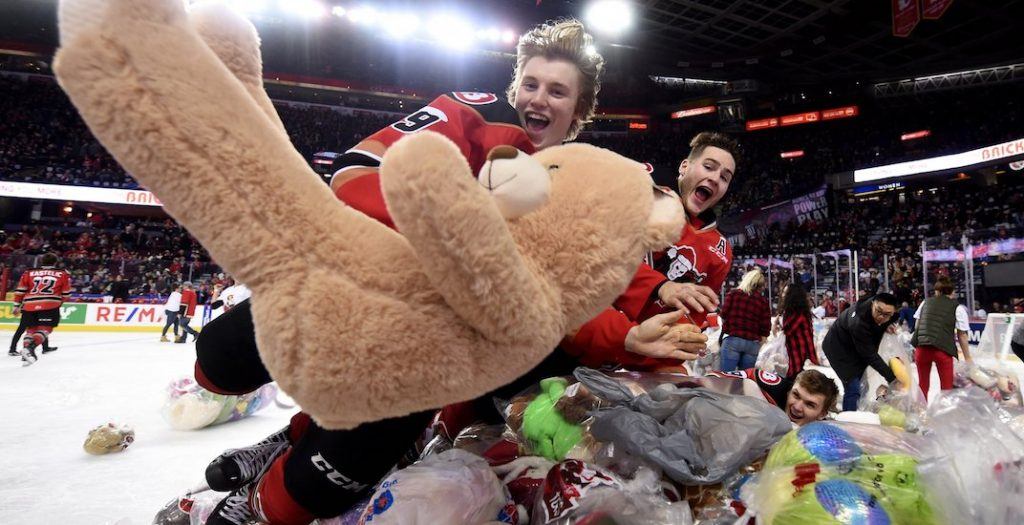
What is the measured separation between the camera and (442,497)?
3.29 ft

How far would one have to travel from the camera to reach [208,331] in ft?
3.76

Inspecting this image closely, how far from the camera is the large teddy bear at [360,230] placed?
0.54 m

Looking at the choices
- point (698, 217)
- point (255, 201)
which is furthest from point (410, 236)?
point (698, 217)

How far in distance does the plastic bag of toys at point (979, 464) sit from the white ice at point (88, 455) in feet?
6.74

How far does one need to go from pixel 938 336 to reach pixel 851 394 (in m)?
0.99

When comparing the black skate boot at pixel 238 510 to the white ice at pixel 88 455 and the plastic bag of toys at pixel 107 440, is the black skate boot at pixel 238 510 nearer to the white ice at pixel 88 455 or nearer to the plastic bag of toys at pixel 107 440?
the white ice at pixel 88 455

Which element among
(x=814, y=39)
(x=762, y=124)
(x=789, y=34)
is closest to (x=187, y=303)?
(x=789, y=34)

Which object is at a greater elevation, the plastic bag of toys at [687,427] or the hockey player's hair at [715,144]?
the hockey player's hair at [715,144]

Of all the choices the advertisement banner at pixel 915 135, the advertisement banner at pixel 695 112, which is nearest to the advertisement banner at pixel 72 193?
the advertisement banner at pixel 695 112

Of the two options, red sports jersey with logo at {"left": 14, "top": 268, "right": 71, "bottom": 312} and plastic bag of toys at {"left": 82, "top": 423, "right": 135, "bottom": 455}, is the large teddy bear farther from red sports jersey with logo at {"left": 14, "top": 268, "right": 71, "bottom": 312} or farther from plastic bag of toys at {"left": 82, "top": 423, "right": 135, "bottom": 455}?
red sports jersey with logo at {"left": 14, "top": 268, "right": 71, "bottom": 312}

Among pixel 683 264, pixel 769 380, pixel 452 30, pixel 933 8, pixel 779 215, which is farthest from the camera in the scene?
pixel 779 215

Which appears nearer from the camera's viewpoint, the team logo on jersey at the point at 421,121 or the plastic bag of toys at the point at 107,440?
the team logo on jersey at the point at 421,121

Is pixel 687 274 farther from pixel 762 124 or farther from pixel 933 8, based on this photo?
pixel 762 124

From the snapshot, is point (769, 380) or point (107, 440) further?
point (769, 380)
